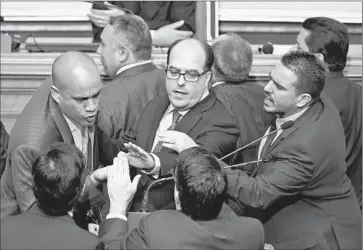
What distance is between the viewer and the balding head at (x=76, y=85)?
3.65m

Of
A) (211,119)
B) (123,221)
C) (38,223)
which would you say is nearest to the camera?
(38,223)

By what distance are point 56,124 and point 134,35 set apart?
1.14 m

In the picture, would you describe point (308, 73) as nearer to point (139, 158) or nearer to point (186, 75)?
point (186, 75)

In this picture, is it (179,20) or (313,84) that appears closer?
(313,84)

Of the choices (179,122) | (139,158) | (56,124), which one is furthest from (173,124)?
(56,124)

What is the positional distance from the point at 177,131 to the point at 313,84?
2.14ft

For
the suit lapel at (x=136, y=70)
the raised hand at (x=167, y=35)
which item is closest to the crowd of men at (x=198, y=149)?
the suit lapel at (x=136, y=70)

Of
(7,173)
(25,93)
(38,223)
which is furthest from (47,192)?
(25,93)

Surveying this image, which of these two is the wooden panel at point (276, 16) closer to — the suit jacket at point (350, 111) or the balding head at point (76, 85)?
the suit jacket at point (350, 111)

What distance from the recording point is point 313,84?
391 centimetres

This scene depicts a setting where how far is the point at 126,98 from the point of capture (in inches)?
174

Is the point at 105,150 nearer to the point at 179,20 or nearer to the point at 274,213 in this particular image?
the point at 274,213

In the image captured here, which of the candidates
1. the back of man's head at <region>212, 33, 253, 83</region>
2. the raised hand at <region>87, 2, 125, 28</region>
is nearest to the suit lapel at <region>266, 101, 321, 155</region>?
the back of man's head at <region>212, 33, 253, 83</region>

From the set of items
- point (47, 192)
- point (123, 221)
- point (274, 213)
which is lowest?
point (274, 213)
